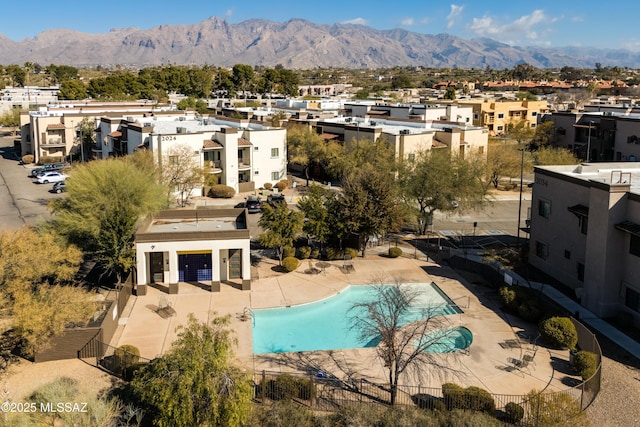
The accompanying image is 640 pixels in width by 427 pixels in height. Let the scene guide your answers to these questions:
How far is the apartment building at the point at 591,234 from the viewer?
2775 cm

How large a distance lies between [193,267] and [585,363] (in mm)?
20447

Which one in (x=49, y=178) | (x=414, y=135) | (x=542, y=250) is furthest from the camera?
(x=49, y=178)

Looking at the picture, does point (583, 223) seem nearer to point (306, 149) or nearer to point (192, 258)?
point (192, 258)

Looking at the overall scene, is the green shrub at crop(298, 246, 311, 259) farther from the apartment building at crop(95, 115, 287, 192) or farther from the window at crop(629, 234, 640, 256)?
the apartment building at crop(95, 115, 287, 192)

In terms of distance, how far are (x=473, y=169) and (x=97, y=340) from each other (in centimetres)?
3252

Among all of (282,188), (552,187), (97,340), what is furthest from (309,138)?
(97,340)

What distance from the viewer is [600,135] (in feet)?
230

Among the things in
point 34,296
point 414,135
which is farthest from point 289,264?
point 414,135

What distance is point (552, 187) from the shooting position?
112ft

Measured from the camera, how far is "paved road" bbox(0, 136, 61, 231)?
45.4m

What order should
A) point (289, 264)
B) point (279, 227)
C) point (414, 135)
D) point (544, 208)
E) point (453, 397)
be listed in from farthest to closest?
point (414, 135), point (279, 227), point (544, 208), point (289, 264), point (453, 397)

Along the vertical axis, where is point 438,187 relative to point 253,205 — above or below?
above

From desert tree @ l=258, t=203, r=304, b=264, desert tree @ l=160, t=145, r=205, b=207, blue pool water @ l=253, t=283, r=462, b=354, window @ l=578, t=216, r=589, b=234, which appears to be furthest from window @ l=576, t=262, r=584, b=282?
desert tree @ l=160, t=145, r=205, b=207

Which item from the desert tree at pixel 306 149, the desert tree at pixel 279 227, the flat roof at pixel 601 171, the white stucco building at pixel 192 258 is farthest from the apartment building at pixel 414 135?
the white stucco building at pixel 192 258
